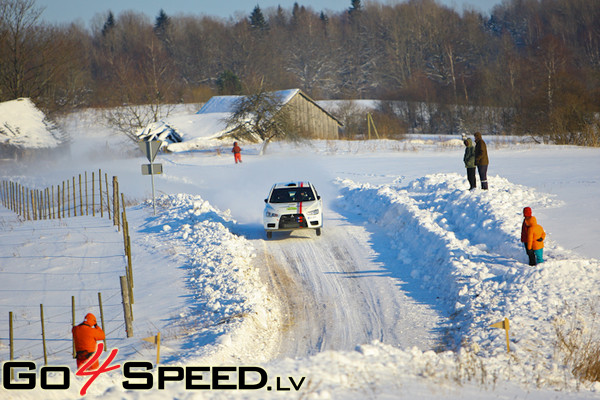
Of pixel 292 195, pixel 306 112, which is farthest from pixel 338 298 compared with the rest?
pixel 306 112

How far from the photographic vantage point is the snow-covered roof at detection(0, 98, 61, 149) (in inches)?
1943

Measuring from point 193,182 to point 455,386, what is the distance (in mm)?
26866

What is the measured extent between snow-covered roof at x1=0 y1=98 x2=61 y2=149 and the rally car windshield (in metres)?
40.6

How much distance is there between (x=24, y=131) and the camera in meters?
50.7

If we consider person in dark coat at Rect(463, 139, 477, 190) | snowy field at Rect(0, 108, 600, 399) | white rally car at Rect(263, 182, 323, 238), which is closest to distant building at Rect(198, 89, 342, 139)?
snowy field at Rect(0, 108, 600, 399)

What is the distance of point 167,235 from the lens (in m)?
17.6

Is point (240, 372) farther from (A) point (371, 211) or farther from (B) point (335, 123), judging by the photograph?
(B) point (335, 123)

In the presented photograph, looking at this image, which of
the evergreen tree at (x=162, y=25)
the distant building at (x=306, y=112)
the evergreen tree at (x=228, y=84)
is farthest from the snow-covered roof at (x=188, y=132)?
→ the evergreen tree at (x=162, y=25)

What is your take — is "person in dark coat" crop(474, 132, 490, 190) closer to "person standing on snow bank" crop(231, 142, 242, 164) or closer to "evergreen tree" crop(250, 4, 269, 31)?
"person standing on snow bank" crop(231, 142, 242, 164)

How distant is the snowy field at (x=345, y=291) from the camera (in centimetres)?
766

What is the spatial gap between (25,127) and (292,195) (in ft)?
137

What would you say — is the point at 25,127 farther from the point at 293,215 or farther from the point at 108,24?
the point at 108,24

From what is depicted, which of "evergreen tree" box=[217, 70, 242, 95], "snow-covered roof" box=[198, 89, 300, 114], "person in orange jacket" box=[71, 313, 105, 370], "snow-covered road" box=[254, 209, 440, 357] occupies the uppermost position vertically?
"evergreen tree" box=[217, 70, 242, 95]

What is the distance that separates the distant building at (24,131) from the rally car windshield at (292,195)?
40.6 m
